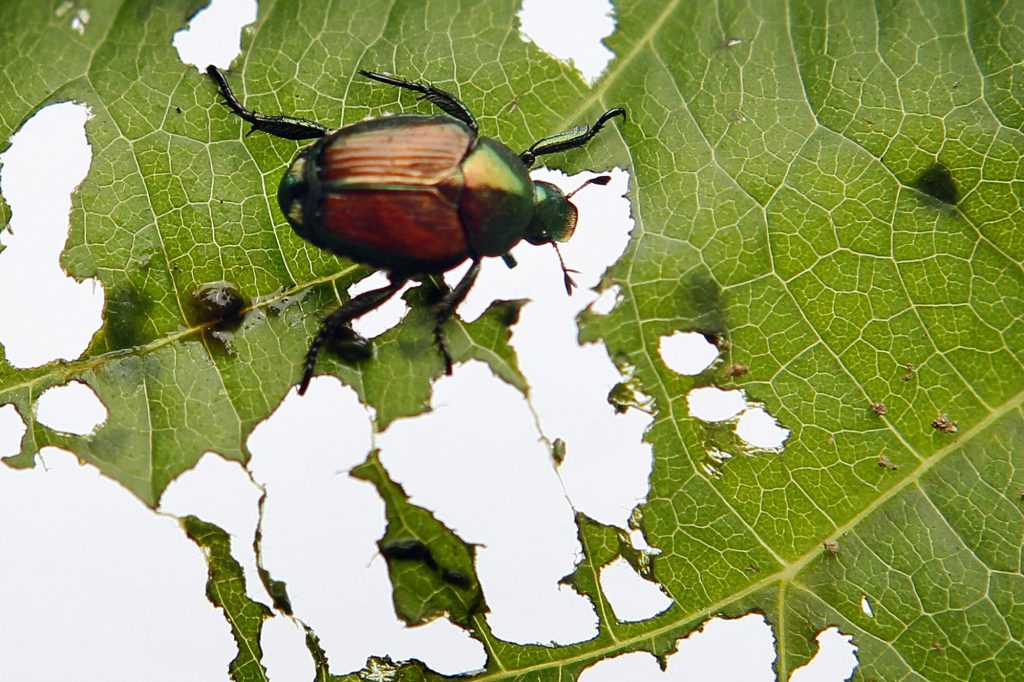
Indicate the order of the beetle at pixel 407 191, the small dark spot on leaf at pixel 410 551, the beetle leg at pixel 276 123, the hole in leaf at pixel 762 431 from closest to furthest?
the beetle at pixel 407 191 → the beetle leg at pixel 276 123 → the hole in leaf at pixel 762 431 → the small dark spot on leaf at pixel 410 551

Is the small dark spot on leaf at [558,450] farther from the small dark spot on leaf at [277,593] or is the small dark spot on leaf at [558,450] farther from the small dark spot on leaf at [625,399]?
the small dark spot on leaf at [277,593]

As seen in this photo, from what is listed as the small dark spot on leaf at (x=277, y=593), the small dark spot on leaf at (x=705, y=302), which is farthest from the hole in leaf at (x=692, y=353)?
the small dark spot on leaf at (x=277, y=593)

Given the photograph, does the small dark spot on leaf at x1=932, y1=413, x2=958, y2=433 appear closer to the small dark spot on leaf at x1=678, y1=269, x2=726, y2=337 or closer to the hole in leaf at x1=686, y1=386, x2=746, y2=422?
the hole in leaf at x1=686, y1=386, x2=746, y2=422

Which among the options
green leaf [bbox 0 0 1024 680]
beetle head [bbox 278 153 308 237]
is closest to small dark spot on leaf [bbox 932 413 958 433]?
green leaf [bbox 0 0 1024 680]

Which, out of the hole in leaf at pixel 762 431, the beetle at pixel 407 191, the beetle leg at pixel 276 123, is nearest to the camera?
the beetle at pixel 407 191

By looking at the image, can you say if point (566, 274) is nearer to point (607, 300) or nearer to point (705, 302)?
point (607, 300)

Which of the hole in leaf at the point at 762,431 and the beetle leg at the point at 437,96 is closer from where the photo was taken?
the beetle leg at the point at 437,96

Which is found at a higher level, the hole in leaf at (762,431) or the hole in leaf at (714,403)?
the hole in leaf at (714,403)
